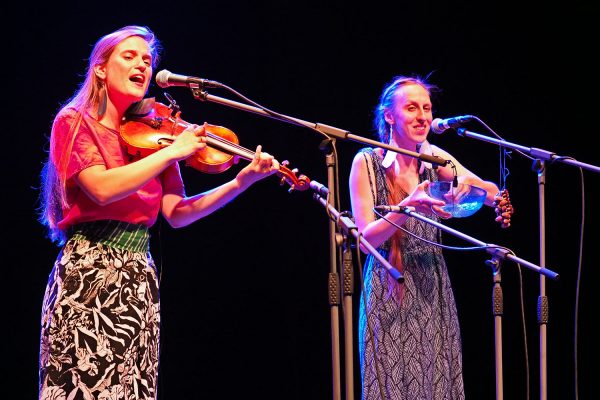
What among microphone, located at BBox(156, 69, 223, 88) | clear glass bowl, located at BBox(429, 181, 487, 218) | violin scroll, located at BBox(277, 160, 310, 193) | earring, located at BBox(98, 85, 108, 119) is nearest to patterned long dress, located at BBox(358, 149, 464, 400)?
clear glass bowl, located at BBox(429, 181, 487, 218)

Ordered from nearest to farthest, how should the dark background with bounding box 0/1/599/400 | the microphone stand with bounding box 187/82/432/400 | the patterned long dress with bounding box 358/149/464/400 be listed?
Answer: 1. the microphone stand with bounding box 187/82/432/400
2. the patterned long dress with bounding box 358/149/464/400
3. the dark background with bounding box 0/1/599/400

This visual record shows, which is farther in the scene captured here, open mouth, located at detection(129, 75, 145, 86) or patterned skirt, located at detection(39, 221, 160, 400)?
open mouth, located at detection(129, 75, 145, 86)

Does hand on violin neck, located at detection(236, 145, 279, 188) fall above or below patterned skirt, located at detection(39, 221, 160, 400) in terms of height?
above

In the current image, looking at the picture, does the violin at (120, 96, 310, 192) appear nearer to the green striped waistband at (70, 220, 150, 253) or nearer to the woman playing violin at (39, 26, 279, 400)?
the woman playing violin at (39, 26, 279, 400)

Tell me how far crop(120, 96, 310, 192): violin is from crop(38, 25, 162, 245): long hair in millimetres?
135

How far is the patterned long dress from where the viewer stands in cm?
278

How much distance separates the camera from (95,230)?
2195mm

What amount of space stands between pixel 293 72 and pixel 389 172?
156 cm

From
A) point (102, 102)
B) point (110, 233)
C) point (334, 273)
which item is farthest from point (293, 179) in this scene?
point (102, 102)

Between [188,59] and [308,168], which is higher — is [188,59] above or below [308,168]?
above

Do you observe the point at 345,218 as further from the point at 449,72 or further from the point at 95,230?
the point at 449,72

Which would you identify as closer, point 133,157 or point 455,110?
point 133,157

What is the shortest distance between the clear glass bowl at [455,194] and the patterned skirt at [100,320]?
107cm

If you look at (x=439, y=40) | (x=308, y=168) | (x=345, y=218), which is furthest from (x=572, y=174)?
(x=345, y=218)
